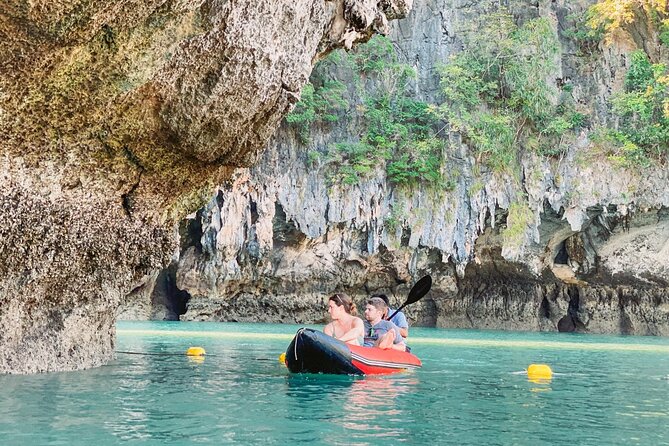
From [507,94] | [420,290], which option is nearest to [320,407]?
[420,290]

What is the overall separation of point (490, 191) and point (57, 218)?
19.9 metres

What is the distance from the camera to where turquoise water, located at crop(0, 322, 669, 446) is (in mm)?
4840

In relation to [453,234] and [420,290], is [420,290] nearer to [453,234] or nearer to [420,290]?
[420,290]

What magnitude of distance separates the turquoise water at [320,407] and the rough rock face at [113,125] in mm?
897

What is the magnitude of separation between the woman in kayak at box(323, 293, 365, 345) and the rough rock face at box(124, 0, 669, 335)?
1365cm

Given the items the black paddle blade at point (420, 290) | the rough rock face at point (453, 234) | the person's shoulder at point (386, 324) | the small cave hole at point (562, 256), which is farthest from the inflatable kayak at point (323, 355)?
the small cave hole at point (562, 256)

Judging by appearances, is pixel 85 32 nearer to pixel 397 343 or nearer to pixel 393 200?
pixel 397 343

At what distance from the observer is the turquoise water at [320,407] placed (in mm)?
4840

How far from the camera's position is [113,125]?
7035 mm

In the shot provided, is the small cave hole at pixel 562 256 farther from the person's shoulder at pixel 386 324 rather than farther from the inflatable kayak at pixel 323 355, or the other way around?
the inflatable kayak at pixel 323 355

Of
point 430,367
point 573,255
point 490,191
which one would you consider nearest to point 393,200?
point 490,191

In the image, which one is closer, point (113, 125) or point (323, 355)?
point (113, 125)

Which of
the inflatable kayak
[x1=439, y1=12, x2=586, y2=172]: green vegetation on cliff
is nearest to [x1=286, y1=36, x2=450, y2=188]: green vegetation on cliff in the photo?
[x1=439, y1=12, x2=586, y2=172]: green vegetation on cliff

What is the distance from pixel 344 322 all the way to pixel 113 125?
3782 mm
